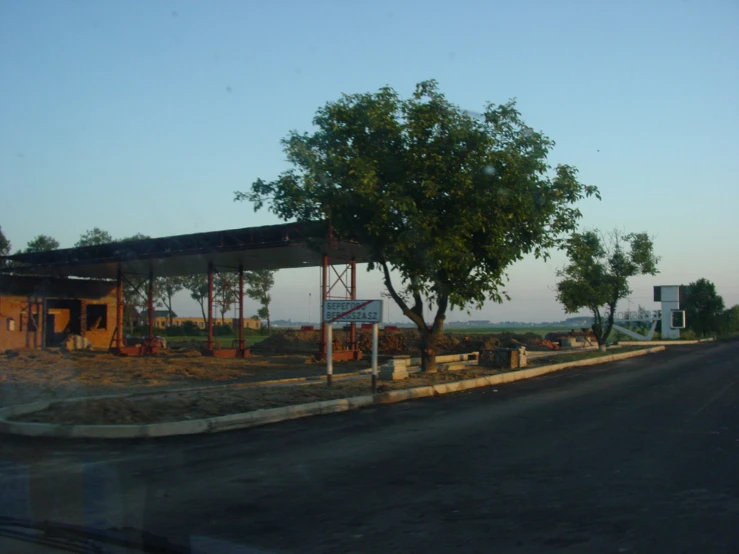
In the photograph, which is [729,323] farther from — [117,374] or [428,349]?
[117,374]

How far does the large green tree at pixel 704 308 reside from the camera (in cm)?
6950

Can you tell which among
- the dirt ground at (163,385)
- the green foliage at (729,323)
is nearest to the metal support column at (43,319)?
the dirt ground at (163,385)

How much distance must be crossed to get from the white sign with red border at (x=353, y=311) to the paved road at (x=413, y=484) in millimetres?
3491

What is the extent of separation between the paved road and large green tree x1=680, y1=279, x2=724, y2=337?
63.1m

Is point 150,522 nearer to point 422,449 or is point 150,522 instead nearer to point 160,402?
point 422,449

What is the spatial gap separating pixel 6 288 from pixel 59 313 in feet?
11.0

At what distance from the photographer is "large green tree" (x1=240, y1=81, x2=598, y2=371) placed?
16344 mm

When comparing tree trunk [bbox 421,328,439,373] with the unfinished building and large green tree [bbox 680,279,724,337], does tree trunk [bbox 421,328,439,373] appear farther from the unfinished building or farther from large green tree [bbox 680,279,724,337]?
large green tree [bbox 680,279,724,337]

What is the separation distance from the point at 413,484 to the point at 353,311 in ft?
28.2

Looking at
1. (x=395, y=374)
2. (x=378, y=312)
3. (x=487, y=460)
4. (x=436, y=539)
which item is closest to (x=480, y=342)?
(x=395, y=374)

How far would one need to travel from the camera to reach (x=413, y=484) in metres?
7.42

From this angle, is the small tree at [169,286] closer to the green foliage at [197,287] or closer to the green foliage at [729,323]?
the green foliage at [197,287]

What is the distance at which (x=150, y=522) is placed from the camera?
6016 millimetres

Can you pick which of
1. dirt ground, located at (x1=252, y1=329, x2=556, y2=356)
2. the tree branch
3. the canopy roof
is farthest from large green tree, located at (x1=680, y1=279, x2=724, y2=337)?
the tree branch
